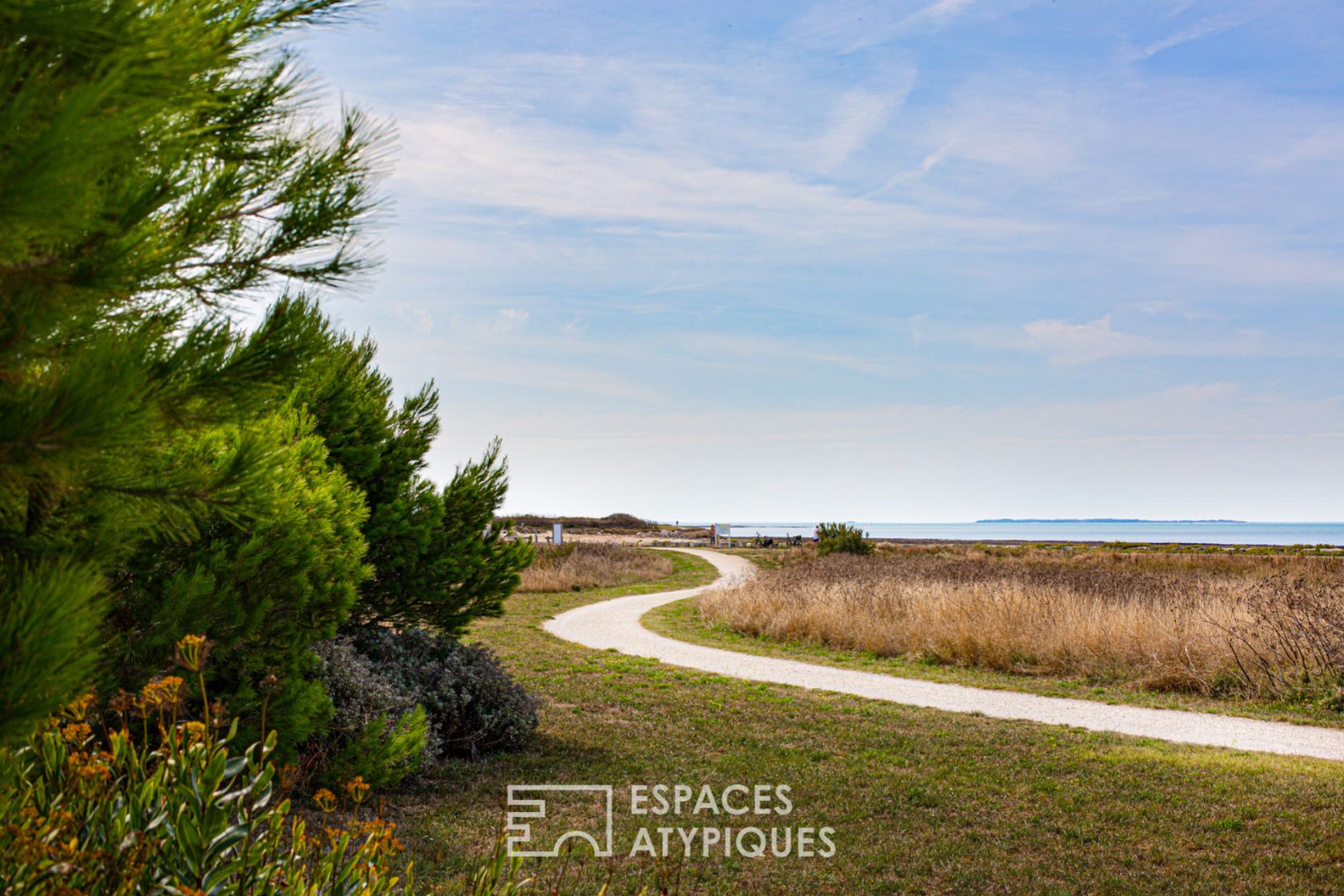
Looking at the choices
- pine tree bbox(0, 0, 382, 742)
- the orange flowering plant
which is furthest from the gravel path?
pine tree bbox(0, 0, 382, 742)

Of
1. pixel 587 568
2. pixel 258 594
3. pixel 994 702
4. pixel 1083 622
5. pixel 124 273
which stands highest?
pixel 124 273

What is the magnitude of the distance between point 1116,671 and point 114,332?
13.2 m

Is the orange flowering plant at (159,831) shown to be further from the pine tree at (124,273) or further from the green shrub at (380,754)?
the green shrub at (380,754)

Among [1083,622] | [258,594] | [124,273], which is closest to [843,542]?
[1083,622]

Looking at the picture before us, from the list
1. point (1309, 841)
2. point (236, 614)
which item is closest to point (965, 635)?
point (1309, 841)

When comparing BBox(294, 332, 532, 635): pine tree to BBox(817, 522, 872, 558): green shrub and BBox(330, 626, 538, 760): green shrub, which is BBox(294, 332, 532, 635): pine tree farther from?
BBox(817, 522, 872, 558): green shrub

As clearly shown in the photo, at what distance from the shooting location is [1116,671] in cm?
1267

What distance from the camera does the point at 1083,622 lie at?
1386 centimetres

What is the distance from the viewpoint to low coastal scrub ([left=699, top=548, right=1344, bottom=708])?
1182 centimetres

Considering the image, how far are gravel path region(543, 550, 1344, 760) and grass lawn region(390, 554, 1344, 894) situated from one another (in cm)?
69

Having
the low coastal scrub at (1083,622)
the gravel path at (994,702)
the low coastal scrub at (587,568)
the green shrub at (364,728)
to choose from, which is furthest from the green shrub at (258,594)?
the low coastal scrub at (587,568)

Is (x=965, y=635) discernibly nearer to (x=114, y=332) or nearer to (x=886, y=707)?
(x=886, y=707)

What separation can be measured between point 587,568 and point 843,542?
8430 mm

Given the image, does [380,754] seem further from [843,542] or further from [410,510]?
[843,542]
